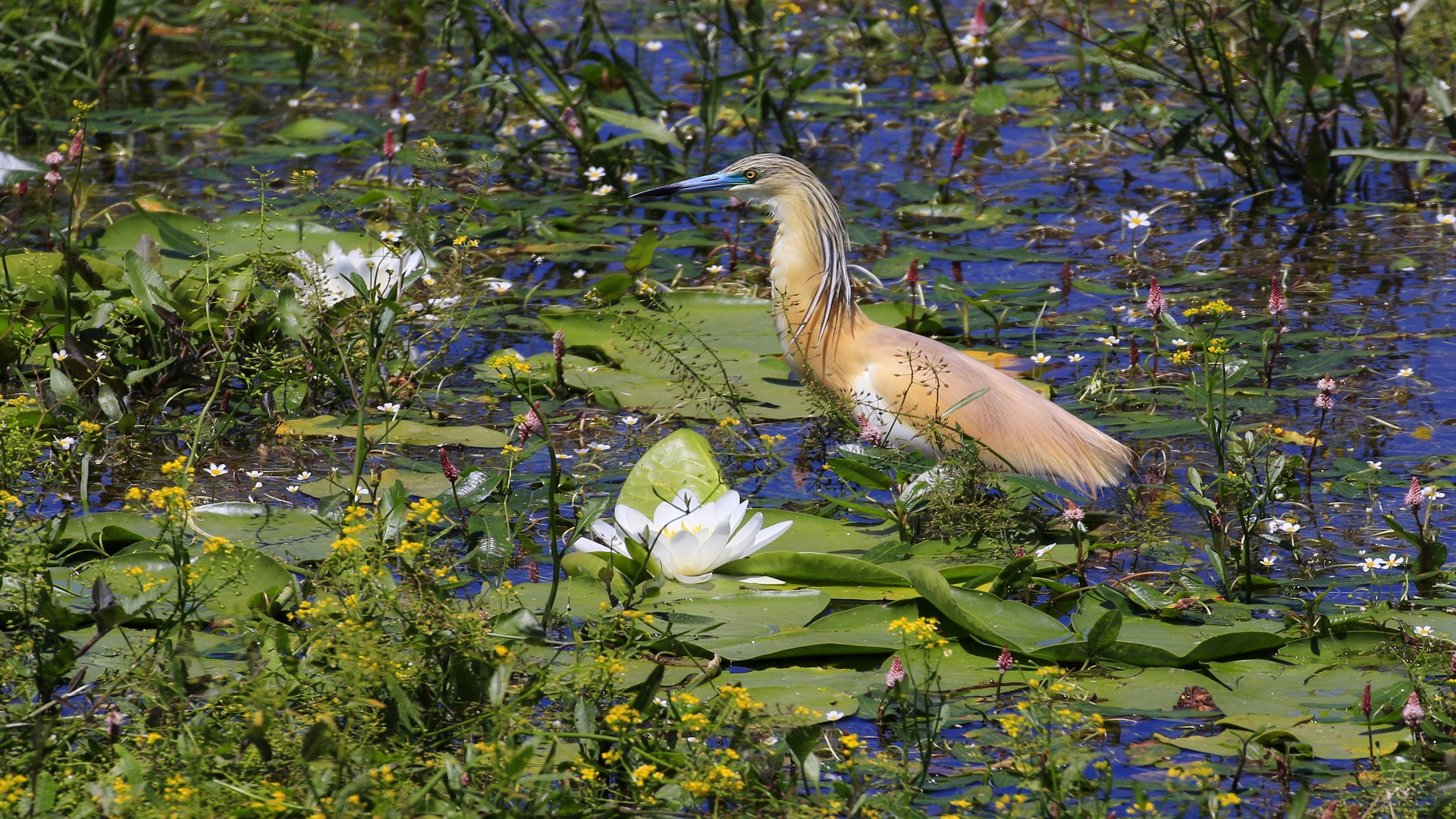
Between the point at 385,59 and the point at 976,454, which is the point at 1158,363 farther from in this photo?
the point at 385,59

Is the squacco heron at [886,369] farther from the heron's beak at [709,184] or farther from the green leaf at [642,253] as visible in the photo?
the green leaf at [642,253]

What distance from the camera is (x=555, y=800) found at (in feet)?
7.68

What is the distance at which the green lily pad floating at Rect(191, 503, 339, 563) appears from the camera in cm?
328

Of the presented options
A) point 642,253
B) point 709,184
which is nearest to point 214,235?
point 642,253

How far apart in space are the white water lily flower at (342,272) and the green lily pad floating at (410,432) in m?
0.33

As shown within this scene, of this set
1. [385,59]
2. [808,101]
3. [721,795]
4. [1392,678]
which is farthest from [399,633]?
[385,59]

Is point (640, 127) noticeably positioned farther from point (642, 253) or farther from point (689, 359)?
point (689, 359)

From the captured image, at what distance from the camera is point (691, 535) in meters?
3.17

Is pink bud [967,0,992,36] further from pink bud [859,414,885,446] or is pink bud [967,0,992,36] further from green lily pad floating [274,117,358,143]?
pink bud [859,414,885,446]

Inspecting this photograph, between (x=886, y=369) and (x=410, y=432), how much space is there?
1.29 m

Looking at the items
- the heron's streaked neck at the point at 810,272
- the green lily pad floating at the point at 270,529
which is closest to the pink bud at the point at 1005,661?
the green lily pad floating at the point at 270,529

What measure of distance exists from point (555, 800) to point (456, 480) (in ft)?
4.07

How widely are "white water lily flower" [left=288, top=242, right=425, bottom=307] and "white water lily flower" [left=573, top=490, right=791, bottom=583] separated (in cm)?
115

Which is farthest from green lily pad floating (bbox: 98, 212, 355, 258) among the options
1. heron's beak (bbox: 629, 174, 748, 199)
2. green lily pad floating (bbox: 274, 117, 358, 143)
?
green lily pad floating (bbox: 274, 117, 358, 143)
